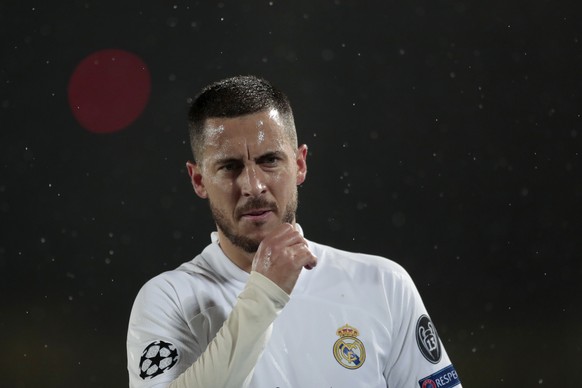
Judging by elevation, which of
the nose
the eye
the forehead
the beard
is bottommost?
the beard

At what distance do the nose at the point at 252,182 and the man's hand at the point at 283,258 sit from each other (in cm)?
11

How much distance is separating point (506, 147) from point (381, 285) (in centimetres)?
203

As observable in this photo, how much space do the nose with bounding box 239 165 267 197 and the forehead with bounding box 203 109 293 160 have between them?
0.12 feet

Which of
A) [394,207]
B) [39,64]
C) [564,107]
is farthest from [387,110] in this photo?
[39,64]

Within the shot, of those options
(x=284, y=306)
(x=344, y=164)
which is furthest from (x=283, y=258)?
(x=344, y=164)

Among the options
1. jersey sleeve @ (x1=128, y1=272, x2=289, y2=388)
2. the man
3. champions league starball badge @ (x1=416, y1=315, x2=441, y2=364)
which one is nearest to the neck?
the man

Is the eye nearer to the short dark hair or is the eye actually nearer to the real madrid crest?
the short dark hair

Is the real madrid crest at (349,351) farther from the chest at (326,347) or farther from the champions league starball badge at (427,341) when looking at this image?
the champions league starball badge at (427,341)

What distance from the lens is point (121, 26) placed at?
3330mm

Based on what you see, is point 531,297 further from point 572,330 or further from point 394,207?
point 394,207

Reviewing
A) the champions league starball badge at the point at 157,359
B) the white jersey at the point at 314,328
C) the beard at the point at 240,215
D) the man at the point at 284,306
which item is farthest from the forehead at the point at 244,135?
the champions league starball badge at the point at 157,359

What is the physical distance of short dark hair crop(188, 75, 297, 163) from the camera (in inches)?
67.8

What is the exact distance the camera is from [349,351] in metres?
1.71

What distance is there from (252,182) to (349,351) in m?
0.39
